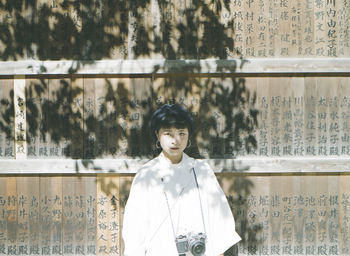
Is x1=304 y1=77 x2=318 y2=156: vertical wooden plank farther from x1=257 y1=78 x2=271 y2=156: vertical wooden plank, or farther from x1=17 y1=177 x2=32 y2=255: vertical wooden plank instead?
x1=17 y1=177 x2=32 y2=255: vertical wooden plank

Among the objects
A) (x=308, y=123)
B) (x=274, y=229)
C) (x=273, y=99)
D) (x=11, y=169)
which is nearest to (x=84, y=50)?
(x=11, y=169)

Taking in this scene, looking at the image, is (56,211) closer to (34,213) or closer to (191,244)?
(34,213)

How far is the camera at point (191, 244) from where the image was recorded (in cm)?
258

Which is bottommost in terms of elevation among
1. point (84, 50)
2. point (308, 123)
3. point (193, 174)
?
point (193, 174)

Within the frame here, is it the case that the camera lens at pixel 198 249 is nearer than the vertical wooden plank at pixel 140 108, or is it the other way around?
the camera lens at pixel 198 249

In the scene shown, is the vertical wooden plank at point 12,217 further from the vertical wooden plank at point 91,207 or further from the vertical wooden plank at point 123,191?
the vertical wooden plank at point 123,191

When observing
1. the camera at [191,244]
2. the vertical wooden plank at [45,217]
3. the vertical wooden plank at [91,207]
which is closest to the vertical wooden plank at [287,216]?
the camera at [191,244]

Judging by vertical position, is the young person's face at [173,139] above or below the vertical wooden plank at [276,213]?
above

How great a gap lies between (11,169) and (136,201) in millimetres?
1647

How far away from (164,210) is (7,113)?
2.11m

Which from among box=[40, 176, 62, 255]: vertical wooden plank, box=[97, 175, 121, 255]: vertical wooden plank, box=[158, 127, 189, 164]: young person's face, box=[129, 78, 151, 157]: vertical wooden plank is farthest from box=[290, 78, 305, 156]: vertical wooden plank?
box=[40, 176, 62, 255]: vertical wooden plank

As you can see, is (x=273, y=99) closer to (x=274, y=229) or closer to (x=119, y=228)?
(x=274, y=229)

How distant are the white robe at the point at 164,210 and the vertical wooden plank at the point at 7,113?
170cm

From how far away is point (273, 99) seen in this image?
3492 millimetres
